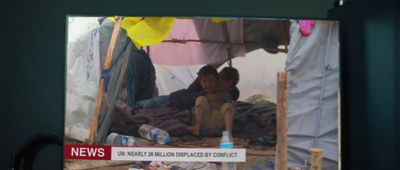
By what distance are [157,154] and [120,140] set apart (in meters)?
0.09

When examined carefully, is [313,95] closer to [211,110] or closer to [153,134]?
[211,110]

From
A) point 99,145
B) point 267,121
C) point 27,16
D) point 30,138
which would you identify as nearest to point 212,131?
point 267,121

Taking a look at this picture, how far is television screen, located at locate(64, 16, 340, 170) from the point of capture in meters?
0.98

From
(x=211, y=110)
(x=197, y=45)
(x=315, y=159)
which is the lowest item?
(x=315, y=159)

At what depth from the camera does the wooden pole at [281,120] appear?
3.23ft

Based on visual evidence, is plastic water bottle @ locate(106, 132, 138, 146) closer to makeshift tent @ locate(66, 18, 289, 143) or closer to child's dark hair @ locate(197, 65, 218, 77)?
makeshift tent @ locate(66, 18, 289, 143)

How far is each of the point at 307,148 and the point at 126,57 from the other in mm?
480

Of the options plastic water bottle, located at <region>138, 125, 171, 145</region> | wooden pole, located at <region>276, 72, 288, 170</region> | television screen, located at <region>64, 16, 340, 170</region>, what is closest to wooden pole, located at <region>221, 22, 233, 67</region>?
television screen, located at <region>64, 16, 340, 170</region>

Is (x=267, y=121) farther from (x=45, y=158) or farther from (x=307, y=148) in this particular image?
(x=45, y=158)

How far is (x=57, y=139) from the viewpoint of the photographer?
115cm

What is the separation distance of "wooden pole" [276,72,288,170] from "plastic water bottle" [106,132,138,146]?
0.34m

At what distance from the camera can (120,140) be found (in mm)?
977

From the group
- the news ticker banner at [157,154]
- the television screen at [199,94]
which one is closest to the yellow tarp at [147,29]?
the television screen at [199,94]

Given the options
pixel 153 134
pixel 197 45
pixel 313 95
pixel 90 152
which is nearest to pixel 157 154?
pixel 153 134
